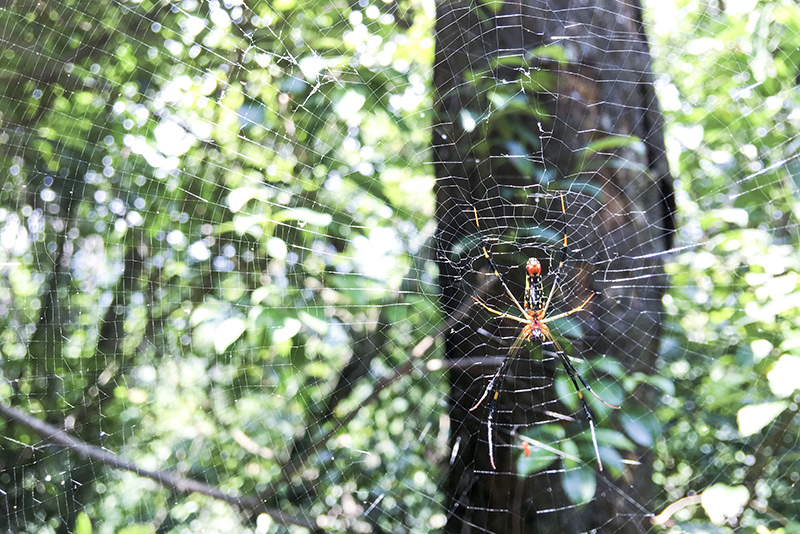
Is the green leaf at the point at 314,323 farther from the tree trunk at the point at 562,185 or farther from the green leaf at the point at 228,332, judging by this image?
the tree trunk at the point at 562,185

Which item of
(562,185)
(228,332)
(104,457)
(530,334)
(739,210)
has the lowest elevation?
(104,457)

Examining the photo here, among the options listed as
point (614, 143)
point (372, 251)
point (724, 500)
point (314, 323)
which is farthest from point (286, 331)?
point (724, 500)

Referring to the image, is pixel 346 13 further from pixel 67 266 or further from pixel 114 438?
pixel 114 438

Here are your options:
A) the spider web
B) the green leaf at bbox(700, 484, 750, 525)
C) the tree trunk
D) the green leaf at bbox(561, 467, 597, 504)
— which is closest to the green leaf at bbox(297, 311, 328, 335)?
the spider web

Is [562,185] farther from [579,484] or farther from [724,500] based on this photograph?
[724,500]

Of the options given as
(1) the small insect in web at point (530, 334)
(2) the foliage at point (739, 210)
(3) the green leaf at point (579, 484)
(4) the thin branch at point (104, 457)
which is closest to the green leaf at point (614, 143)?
(1) the small insect in web at point (530, 334)

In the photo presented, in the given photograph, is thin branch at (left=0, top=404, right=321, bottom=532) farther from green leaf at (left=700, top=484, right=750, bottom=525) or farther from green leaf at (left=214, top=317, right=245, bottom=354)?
green leaf at (left=700, top=484, right=750, bottom=525)

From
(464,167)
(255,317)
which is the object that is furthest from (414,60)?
(255,317)
